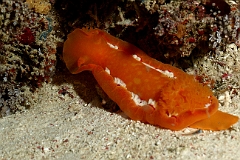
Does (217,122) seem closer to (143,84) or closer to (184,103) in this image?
(184,103)

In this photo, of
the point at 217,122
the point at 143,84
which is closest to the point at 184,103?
the point at 217,122

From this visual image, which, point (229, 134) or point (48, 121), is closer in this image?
point (229, 134)

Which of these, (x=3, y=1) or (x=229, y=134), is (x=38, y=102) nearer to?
(x=3, y=1)

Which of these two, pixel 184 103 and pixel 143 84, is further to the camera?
pixel 143 84

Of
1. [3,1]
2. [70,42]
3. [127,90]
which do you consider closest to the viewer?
[3,1]

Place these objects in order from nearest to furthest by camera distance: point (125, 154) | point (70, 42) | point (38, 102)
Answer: point (125, 154), point (70, 42), point (38, 102)

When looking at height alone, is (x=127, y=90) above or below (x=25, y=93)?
above

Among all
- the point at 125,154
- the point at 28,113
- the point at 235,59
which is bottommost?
the point at 28,113

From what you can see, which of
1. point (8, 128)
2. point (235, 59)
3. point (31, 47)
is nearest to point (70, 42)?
point (31, 47)
